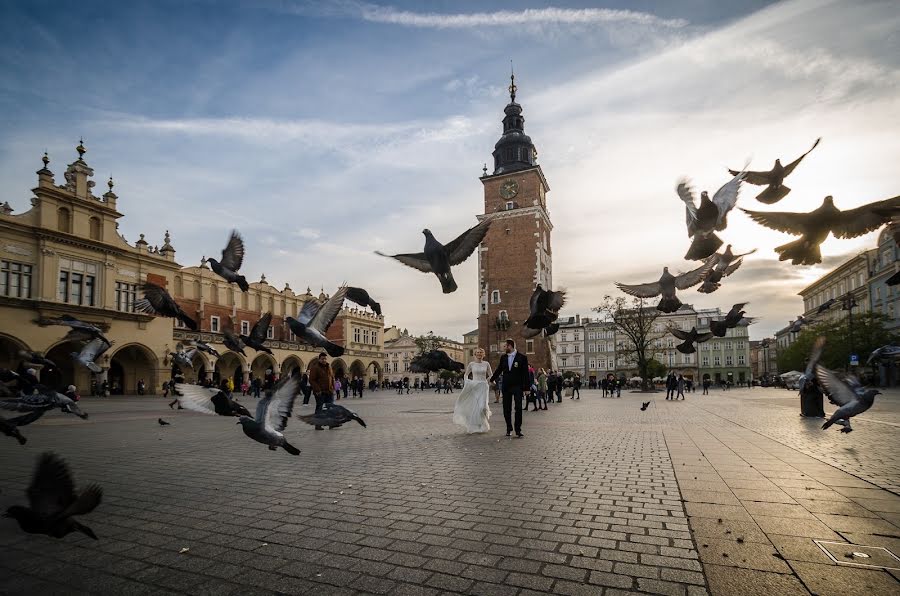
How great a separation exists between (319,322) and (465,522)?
2.58m

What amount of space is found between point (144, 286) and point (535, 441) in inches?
294

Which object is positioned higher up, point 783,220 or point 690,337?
point 783,220

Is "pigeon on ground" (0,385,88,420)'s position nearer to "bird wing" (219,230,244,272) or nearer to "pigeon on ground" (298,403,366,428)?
"pigeon on ground" (298,403,366,428)

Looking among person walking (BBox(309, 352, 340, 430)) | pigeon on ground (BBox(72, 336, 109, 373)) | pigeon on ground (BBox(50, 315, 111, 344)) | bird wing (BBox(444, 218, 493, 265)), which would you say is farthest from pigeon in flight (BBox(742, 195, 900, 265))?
person walking (BBox(309, 352, 340, 430))

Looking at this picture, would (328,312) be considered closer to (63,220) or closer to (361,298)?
(361,298)

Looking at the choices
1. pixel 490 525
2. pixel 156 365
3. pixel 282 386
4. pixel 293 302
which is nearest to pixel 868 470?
pixel 490 525

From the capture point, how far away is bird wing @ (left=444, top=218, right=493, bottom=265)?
16.8 feet

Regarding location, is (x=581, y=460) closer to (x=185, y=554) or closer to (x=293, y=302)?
(x=185, y=554)

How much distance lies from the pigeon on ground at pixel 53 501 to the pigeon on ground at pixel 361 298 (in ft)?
9.56

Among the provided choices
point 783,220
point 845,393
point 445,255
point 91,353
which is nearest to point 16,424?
point 91,353

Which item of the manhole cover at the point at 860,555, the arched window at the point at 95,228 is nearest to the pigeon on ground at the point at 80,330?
the manhole cover at the point at 860,555

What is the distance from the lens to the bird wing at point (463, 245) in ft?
16.8

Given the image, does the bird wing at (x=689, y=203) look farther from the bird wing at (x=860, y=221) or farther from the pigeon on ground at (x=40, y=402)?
the pigeon on ground at (x=40, y=402)

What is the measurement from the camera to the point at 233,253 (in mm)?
6605
